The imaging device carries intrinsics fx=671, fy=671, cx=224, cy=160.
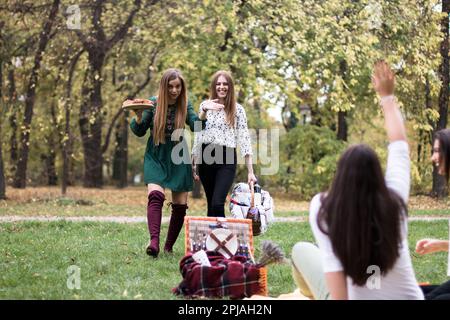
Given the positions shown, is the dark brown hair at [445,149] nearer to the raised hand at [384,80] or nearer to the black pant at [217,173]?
the raised hand at [384,80]

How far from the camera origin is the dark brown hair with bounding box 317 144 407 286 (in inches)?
133

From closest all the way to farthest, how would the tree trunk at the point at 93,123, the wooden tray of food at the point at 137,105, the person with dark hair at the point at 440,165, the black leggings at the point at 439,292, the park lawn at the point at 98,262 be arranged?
Result: the black leggings at the point at 439,292, the person with dark hair at the point at 440,165, the park lawn at the point at 98,262, the wooden tray of food at the point at 137,105, the tree trunk at the point at 93,123

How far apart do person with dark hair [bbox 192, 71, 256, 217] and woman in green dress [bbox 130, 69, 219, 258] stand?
15 cm

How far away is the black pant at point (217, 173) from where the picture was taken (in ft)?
23.2

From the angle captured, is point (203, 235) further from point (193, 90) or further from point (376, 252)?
point (193, 90)

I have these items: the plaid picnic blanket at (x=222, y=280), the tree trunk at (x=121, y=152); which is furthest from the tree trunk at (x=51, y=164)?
the plaid picnic blanket at (x=222, y=280)

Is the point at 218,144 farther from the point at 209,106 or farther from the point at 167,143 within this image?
the point at 167,143

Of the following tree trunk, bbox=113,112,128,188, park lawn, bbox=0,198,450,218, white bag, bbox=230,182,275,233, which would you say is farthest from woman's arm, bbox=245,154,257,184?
tree trunk, bbox=113,112,128,188

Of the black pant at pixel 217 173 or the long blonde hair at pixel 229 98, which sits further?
the long blonde hair at pixel 229 98

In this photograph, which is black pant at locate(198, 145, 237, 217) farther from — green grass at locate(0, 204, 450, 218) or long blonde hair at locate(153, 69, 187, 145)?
green grass at locate(0, 204, 450, 218)

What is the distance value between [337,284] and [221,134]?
379cm

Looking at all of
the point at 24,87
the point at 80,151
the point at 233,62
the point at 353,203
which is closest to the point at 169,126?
the point at 353,203

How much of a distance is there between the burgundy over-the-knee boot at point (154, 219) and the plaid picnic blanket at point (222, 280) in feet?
5.71

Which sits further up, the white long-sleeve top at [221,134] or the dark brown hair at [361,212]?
the white long-sleeve top at [221,134]
